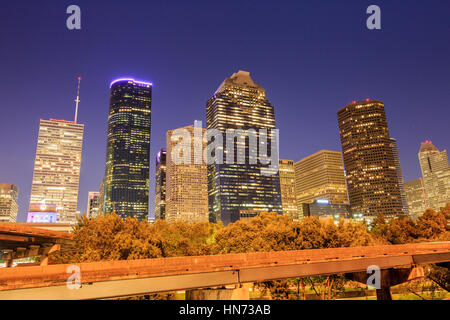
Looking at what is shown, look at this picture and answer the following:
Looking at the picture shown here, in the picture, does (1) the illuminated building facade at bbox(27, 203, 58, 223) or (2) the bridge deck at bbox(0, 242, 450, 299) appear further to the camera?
(1) the illuminated building facade at bbox(27, 203, 58, 223)

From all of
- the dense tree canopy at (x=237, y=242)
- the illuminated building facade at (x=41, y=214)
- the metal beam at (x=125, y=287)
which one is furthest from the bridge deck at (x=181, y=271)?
the illuminated building facade at (x=41, y=214)

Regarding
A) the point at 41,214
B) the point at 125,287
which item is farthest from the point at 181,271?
the point at 41,214

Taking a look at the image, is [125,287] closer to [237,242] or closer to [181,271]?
[181,271]

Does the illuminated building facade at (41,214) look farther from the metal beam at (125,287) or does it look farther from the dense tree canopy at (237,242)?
the metal beam at (125,287)

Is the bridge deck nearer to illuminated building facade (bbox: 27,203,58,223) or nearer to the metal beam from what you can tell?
the metal beam

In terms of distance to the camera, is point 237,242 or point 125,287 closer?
point 125,287

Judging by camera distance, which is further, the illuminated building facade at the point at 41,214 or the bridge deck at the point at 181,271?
the illuminated building facade at the point at 41,214

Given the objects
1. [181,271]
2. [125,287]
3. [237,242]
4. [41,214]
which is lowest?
[125,287]

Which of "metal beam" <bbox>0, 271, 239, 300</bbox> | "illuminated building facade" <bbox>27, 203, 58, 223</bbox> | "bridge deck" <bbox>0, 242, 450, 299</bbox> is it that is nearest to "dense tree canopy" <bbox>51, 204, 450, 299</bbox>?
"bridge deck" <bbox>0, 242, 450, 299</bbox>

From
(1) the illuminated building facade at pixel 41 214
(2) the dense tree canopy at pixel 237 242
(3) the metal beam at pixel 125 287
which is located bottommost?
(3) the metal beam at pixel 125 287

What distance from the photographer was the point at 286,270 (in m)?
28.7

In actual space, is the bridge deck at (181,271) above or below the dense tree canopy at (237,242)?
below
